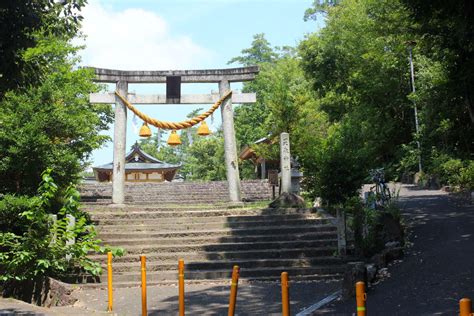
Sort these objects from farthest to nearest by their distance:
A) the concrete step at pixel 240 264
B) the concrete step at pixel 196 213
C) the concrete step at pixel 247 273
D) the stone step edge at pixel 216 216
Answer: the concrete step at pixel 196 213
the stone step edge at pixel 216 216
the concrete step at pixel 240 264
the concrete step at pixel 247 273

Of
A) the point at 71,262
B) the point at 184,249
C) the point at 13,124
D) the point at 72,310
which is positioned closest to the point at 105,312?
the point at 72,310

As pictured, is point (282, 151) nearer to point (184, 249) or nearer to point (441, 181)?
point (184, 249)

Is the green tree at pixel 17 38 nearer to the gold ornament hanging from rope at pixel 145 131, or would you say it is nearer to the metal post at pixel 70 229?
the metal post at pixel 70 229

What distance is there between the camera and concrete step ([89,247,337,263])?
13656 mm

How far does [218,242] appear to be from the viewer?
14.7 metres

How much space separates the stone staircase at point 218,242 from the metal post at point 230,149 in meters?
1.81

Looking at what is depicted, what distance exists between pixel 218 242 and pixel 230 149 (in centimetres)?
496

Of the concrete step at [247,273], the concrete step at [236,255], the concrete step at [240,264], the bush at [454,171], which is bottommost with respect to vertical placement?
the concrete step at [247,273]

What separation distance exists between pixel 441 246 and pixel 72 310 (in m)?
6.79

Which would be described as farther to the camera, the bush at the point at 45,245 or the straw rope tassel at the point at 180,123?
the straw rope tassel at the point at 180,123

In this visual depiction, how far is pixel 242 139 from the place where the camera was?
42.8m

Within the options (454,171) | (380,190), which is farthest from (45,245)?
(454,171)

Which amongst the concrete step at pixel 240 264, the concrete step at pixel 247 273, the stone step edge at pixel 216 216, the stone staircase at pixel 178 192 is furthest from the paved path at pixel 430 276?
the stone staircase at pixel 178 192

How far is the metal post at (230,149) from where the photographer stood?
1895cm
